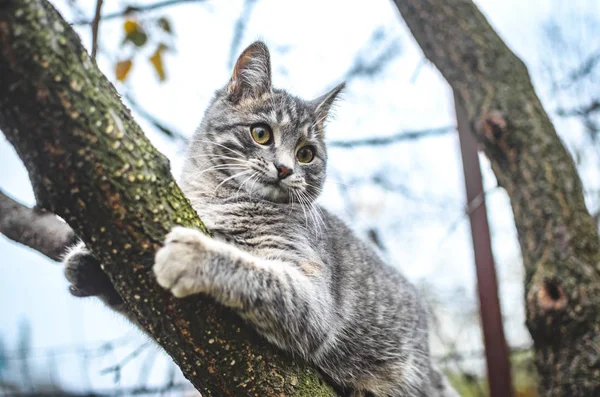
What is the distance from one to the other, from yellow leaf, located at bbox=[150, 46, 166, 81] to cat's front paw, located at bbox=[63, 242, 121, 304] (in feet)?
4.80

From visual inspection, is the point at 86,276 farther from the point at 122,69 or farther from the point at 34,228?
the point at 122,69

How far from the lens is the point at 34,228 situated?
2119mm

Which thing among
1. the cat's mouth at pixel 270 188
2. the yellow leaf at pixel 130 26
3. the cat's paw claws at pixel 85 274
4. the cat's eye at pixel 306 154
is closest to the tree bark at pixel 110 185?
the cat's paw claws at pixel 85 274

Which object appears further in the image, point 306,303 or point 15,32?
point 306,303

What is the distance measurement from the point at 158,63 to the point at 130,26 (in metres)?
0.26

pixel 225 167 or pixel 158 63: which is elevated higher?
pixel 158 63

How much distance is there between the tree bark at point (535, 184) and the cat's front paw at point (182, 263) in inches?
65.5

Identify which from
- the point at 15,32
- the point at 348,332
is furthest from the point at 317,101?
the point at 15,32

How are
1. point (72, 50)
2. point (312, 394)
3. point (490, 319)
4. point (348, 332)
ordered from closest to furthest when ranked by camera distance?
point (72, 50), point (312, 394), point (348, 332), point (490, 319)

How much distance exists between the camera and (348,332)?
2359mm

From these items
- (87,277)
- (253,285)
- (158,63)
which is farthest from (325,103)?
(87,277)

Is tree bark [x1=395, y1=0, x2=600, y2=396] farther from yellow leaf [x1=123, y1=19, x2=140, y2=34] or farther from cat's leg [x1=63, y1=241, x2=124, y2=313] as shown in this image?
cat's leg [x1=63, y1=241, x2=124, y2=313]

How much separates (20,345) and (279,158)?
1.63m

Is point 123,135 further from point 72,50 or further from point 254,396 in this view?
point 254,396
